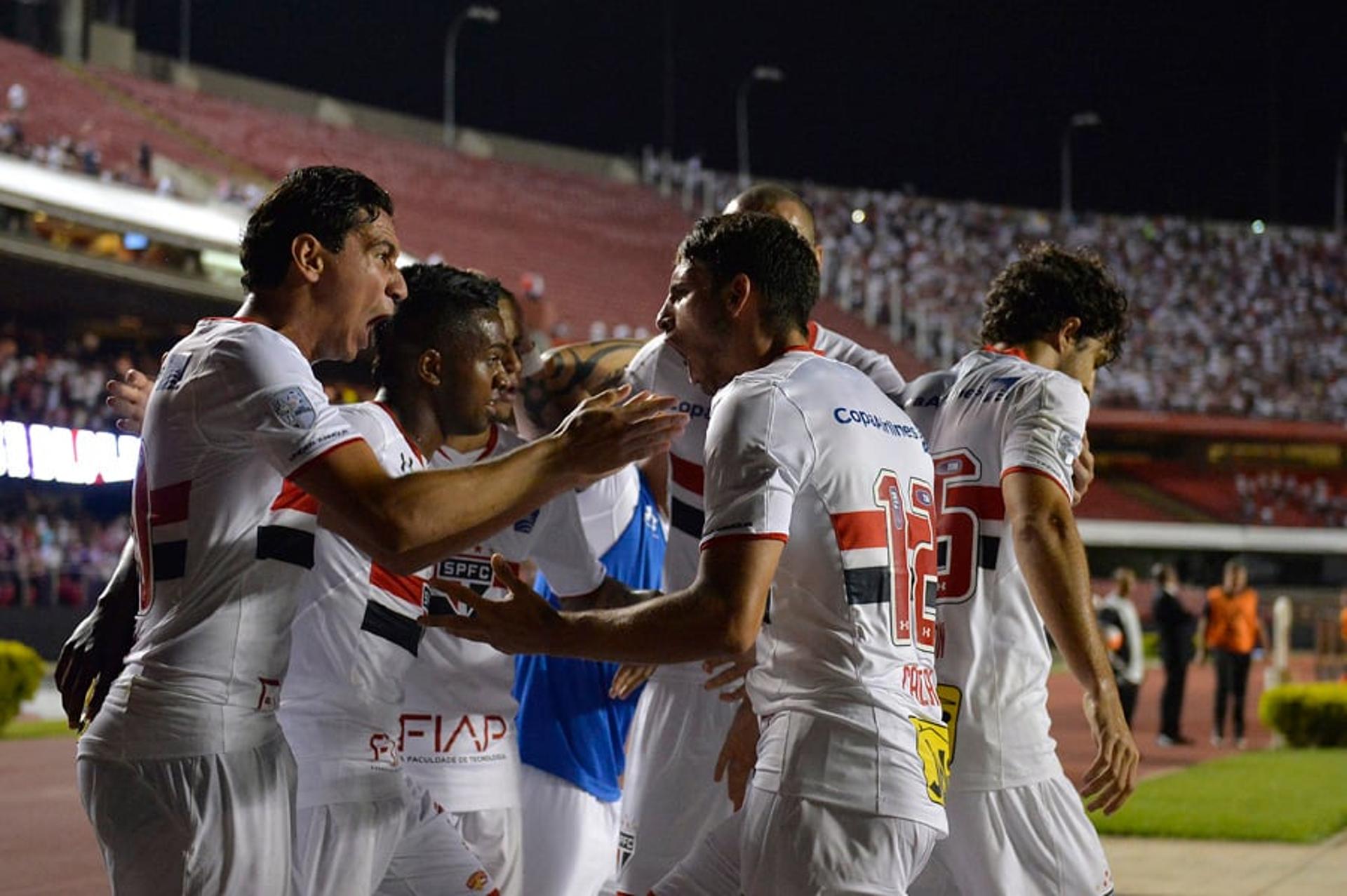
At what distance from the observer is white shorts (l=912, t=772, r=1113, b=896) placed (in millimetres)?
4180

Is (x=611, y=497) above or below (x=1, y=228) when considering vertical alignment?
below

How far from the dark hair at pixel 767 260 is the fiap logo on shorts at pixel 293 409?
92cm

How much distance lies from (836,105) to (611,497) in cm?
6498

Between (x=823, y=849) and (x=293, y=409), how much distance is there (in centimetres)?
136

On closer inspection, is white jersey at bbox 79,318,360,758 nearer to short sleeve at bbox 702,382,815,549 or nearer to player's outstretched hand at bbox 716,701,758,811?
short sleeve at bbox 702,382,815,549

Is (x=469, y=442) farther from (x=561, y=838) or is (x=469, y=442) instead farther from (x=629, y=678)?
(x=561, y=838)

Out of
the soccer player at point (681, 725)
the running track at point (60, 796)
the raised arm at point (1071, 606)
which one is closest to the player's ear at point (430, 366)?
the soccer player at point (681, 725)

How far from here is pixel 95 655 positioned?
3.77m

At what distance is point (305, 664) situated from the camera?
4230mm

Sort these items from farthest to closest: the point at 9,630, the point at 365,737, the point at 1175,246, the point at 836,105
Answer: the point at 836,105, the point at 1175,246, the point at 9,630, the point at 365,737

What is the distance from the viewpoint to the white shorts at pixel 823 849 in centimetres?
330

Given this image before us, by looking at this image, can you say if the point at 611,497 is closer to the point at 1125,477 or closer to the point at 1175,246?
the point at 1125,477

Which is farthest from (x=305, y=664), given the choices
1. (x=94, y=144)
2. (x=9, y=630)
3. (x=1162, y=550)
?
(x=1162, y=550)

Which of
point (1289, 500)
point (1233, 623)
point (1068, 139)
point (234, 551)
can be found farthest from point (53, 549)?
point (1068, 139)
